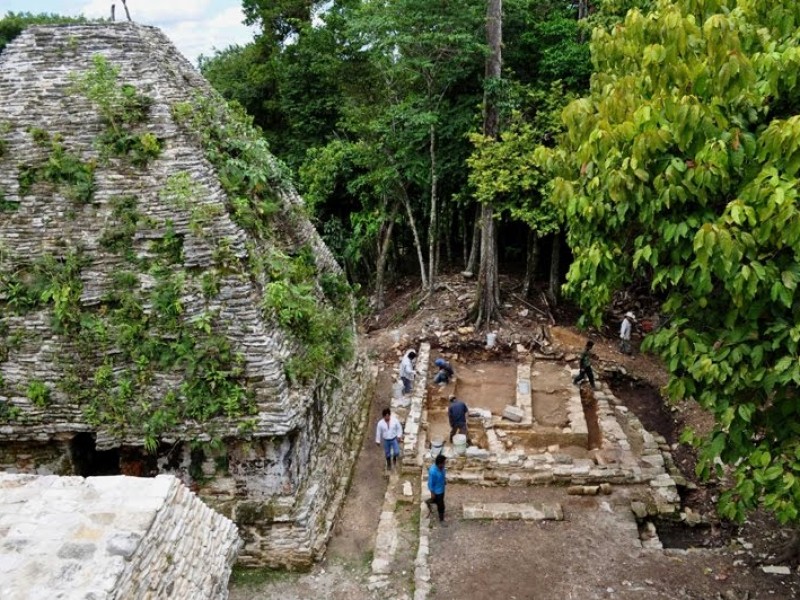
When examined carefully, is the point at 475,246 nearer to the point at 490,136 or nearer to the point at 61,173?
the point at 490,136

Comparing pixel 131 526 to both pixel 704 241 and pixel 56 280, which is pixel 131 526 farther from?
pixel 56 280

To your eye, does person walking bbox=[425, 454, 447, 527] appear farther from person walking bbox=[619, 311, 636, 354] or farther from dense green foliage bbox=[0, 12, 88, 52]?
dense green foliage bbox=[0, 12, 88, 52]

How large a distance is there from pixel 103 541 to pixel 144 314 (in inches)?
225

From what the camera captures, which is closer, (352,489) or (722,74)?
(722,74)

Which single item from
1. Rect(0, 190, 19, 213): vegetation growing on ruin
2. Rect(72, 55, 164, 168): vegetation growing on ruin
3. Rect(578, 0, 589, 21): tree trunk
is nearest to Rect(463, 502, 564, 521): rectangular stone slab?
Rect(72, 55, 164, 168): vegetation growing on ruin

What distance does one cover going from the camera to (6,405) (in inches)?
369

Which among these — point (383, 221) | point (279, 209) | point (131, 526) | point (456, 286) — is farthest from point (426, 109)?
point (131, 526)

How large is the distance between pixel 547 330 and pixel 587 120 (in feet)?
→ 37.4

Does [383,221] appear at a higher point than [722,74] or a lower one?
lower

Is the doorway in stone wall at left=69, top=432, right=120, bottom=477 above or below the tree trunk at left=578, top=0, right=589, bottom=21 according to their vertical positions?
below

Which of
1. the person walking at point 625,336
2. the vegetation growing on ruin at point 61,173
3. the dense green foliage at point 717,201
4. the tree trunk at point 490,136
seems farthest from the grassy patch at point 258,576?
the person walking at point 625,336

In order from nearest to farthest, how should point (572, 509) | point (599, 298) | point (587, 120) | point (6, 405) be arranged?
point (587, 120) → point (599, 298) → point (6, 405) → point (572, 509)

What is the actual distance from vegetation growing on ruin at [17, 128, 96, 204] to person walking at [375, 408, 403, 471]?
6.51 meters

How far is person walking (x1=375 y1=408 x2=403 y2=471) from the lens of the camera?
11.8 metres
